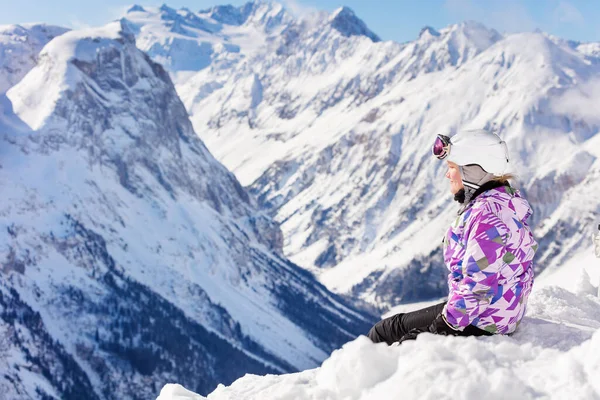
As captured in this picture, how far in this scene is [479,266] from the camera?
9875 millimetres

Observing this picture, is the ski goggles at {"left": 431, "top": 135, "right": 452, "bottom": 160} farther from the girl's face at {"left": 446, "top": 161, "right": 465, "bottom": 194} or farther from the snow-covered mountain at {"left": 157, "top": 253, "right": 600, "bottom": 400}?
the snow-covered mountain at {"left": 157, "top": 253, "right": 600, "bottom": 400}

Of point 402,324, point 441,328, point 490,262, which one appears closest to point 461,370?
point 441,328

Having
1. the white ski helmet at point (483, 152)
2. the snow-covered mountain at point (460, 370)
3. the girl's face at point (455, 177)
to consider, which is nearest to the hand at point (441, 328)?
the snow-covered mountain at point (460, 370)

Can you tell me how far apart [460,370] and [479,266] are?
1.77 meters

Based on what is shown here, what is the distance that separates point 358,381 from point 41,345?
648 feet

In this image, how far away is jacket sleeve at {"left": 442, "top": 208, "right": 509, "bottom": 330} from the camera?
9.88m

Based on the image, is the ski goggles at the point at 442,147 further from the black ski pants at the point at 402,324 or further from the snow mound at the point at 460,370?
the snow mound at the point at 460,370

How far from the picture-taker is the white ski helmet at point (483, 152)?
1069 centimetres

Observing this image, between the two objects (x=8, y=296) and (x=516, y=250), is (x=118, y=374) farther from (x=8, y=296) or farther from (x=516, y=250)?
(x=516, y=250)

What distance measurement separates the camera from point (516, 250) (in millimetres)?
10164

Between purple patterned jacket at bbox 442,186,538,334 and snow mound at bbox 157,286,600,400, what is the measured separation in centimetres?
44

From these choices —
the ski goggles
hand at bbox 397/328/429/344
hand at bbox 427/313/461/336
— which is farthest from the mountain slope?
the ski goggles

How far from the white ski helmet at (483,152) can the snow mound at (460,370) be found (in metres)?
2.71

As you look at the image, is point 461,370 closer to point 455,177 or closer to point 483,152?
point 455,177
